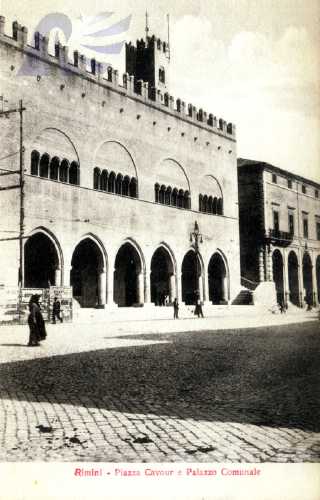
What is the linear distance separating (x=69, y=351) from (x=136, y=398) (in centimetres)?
488

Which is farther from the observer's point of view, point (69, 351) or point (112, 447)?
point (69, 351)

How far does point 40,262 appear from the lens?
23375 millimetres

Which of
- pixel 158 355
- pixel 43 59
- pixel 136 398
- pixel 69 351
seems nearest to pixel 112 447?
pixel 136 398

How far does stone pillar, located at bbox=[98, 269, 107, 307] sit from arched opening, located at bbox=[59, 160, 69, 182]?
15.9 feet

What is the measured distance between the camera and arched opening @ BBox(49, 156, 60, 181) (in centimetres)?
2306

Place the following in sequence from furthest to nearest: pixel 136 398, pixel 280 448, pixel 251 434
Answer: pixel 136 398 < pixel 251 434 < pixel 280 448

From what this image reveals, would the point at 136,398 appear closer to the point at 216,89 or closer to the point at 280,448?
the point at 280,448

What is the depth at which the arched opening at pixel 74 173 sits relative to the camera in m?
24.0

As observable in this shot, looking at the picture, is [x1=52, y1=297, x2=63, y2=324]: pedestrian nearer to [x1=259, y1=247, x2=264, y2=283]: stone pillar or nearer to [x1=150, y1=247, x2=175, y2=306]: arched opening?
[x1=150, y1=247, x2=175, y2=306]: arched opening

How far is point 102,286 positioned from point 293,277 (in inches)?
780

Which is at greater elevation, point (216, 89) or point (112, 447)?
point (216, 89)

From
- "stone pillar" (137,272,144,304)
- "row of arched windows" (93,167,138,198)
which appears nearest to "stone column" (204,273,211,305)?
"stone pillar" (137,272,144,304)

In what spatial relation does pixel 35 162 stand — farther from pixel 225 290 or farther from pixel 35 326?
pixel 225 290

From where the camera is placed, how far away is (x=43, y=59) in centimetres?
2245
